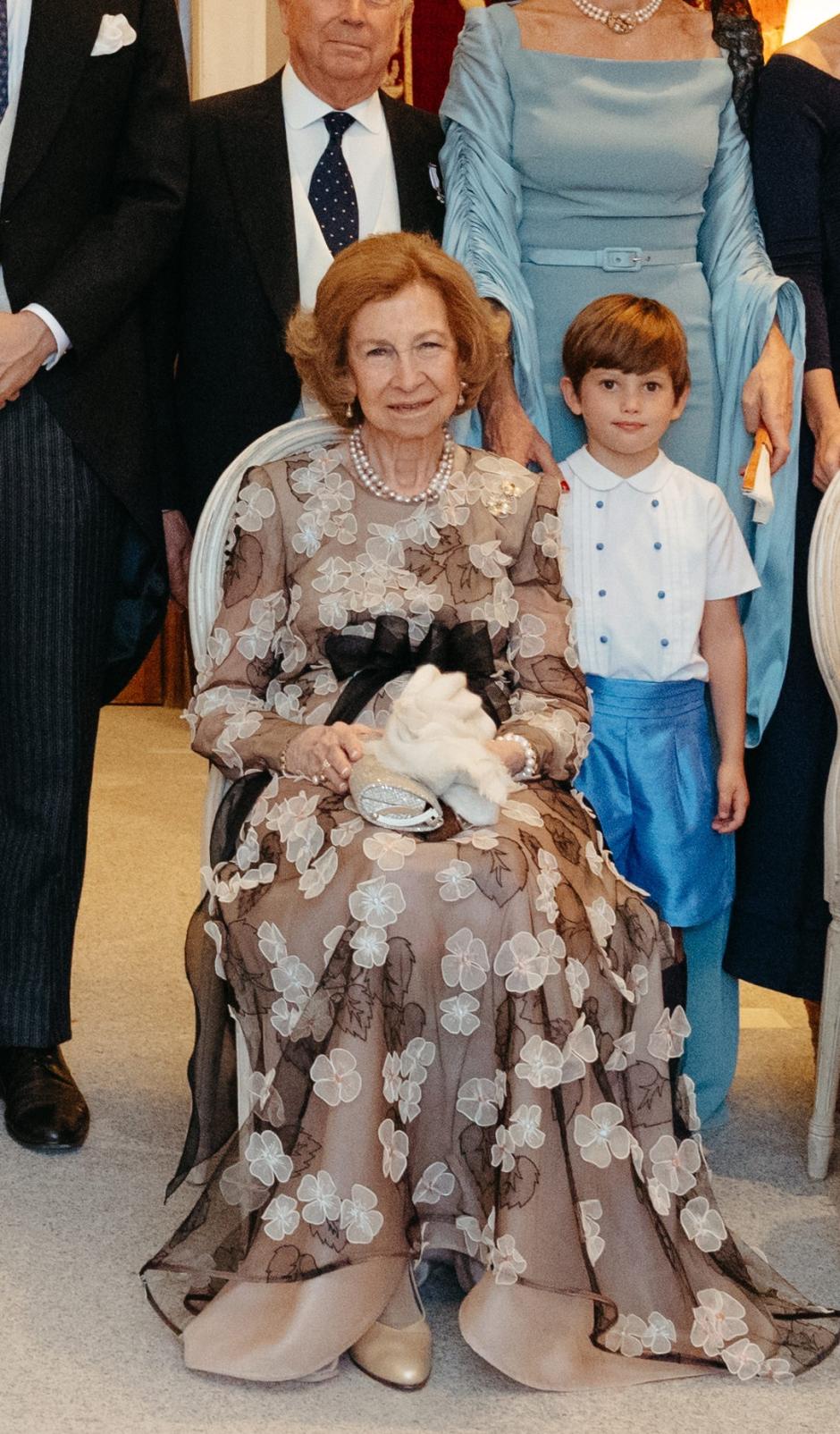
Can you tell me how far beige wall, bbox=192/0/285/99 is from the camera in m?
5.29

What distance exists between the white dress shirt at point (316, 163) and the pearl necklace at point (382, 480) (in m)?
0.38

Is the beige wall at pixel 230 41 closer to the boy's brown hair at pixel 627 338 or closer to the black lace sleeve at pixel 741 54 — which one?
the black lace sleeve at pixel 741 54

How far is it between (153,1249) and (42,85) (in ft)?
5.16

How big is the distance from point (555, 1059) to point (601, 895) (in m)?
0.25

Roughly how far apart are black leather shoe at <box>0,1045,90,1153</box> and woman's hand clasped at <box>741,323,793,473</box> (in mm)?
1408

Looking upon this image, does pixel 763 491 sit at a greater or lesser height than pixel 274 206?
lesser

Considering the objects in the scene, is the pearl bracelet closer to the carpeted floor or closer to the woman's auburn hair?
the woman's auburn hair

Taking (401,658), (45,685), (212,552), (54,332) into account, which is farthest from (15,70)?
(401,658)

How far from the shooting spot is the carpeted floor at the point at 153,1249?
6.23 feet

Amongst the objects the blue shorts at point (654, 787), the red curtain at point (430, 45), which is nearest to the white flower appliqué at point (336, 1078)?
the blue shorts at point (654, 787)

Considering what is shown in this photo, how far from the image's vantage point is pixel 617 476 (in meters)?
2.60

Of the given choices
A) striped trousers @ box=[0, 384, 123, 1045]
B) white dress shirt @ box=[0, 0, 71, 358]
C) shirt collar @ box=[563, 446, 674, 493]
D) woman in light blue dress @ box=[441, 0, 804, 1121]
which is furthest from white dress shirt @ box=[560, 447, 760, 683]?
white dress shirt @ box=[0, 0, 71, 358]

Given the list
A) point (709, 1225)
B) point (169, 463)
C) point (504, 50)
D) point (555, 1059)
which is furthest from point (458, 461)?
point (709, 1225)

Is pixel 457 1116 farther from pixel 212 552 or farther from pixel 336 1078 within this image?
pixel 212 552
